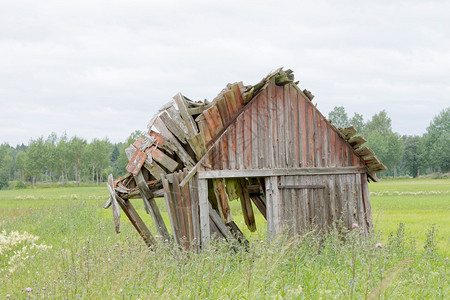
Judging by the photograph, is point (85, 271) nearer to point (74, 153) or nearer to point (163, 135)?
point (163, 135)

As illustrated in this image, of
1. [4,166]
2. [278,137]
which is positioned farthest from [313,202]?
[4,166]

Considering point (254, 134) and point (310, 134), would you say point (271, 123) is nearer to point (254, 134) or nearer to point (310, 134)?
point (254, 134)

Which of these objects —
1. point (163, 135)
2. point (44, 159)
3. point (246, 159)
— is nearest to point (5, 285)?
point (163, 135)

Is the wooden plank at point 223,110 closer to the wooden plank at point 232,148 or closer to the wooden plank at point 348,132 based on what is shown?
the wooden plank at point 232,148

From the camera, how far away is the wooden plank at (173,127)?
437 inches

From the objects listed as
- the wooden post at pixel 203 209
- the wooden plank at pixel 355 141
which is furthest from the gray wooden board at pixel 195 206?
the wooden plank at pixel 355 141

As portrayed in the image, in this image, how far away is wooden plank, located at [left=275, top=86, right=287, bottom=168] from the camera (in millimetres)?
11203

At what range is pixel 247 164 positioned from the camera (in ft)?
35.4

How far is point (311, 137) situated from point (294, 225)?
240 centimetres

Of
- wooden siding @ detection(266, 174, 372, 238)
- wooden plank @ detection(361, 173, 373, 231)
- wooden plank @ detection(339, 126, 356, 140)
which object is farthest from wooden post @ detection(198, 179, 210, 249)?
wooden plank @ detection(361, 173, 373, 231)

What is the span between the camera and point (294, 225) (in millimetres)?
10523

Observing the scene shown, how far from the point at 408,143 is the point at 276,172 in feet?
344

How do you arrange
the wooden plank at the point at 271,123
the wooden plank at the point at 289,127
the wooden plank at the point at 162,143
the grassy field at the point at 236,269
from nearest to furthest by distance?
the grassy field at the point at 236,269 → the wooden plank at the point at 271,123 → the wooden plank at the point at 162,143 → the wooden plank at the point at 289,127

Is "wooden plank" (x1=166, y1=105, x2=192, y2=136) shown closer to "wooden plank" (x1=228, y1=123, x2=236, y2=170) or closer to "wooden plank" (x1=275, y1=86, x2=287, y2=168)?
"wooden plank" (x1=228, y1=123, x2=236, y2=170)
